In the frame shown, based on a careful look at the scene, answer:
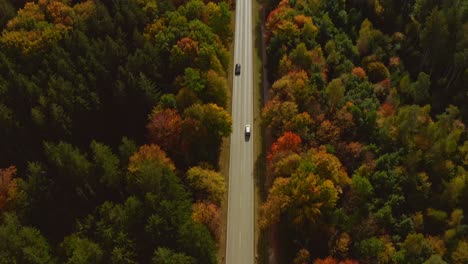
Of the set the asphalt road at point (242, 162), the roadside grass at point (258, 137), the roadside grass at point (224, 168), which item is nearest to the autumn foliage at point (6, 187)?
the roadside grass at point (224, 168)

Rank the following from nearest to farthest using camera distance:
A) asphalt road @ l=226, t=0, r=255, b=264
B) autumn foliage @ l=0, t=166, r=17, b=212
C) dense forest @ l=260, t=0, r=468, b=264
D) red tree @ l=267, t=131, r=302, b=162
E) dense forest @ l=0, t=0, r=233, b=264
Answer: dense forest @ l=0, t=0, r=233, b=264
dense forest @ l=260, t=0, r=468, b=264
asphalt road @ l=226, t=0, r=255, b=264
autumn foliage @ l=0, t=166, r=17, b=212
red tree @ l=267, t=131, r=302, b=162

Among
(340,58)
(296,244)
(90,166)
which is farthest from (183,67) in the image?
(296,244)

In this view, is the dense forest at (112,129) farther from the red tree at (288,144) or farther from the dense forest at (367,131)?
the dense forest at (367,131)

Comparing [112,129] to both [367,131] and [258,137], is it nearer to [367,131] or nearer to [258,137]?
[258,137]

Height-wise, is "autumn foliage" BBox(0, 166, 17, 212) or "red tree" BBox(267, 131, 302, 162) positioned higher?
"red tree" BBox(267, 131, 302, 162)

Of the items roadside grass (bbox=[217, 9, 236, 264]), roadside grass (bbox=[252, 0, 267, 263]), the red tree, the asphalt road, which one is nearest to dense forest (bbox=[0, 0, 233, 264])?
roadside grass (bbox=[217, 9, 236, 264])

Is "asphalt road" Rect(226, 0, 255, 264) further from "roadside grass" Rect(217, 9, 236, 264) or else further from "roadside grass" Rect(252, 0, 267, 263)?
"roadside grass" Rect(252, 0, 267, 263)
